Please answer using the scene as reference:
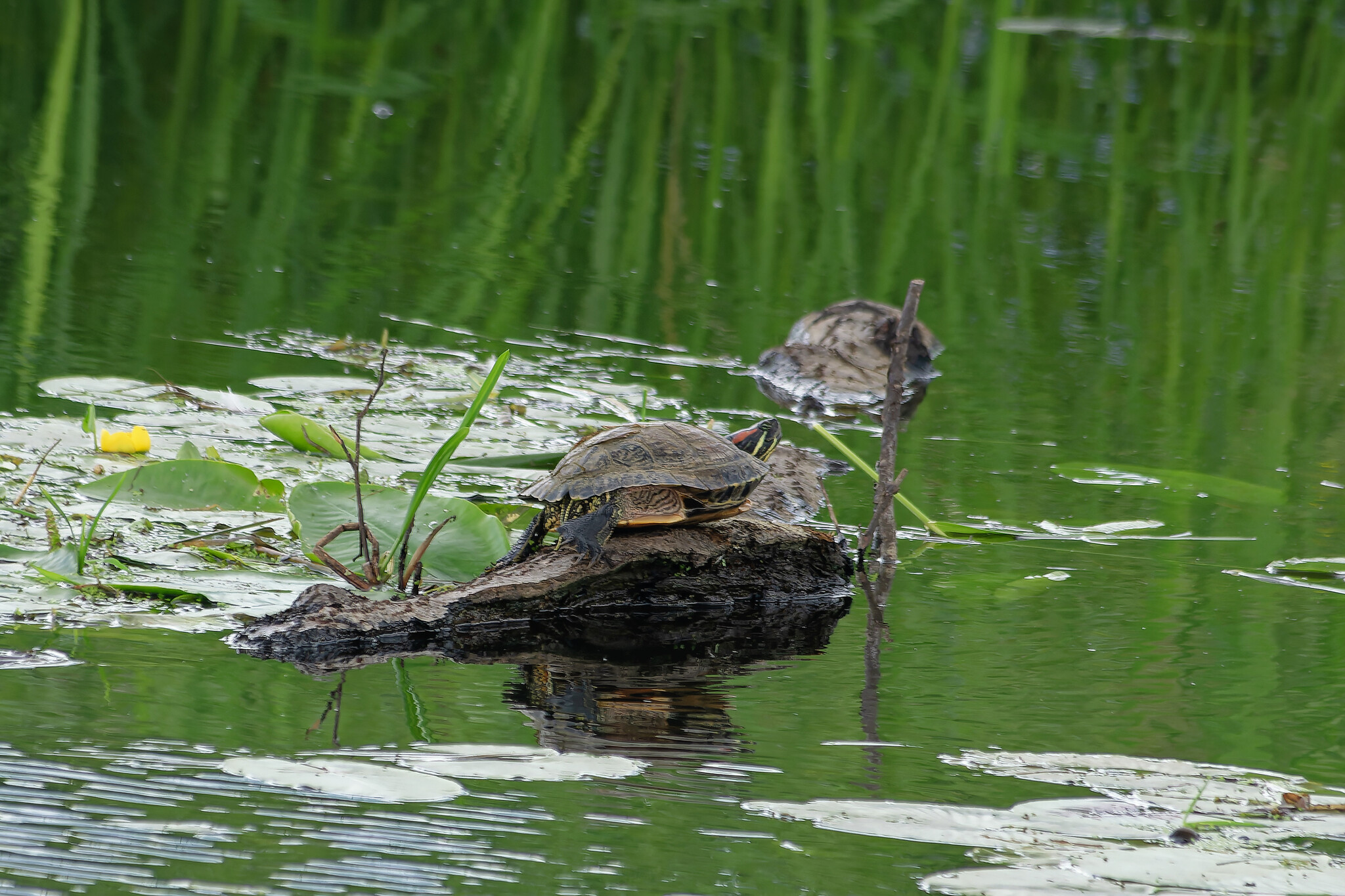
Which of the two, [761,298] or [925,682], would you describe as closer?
[925,682]

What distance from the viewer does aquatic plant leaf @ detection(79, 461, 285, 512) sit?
324cm

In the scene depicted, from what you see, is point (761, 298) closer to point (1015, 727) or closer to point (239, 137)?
point (239, 137)

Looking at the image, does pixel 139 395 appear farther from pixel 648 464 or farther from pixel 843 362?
pixel 843 362

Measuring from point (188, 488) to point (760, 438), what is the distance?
1210 millimetres

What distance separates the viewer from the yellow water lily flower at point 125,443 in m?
3.55

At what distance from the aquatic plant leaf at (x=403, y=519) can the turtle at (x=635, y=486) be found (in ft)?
0.22

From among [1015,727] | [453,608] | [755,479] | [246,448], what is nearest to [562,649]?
[453,608]

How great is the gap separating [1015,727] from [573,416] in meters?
2.18

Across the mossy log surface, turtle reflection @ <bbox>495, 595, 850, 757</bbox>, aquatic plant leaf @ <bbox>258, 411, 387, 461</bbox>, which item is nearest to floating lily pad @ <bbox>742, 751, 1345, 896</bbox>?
turtle reflection @ <bbox>495, 595, 850, 757</bbox>

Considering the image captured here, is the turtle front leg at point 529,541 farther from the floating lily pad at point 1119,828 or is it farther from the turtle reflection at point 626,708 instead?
the floating lily pad at point 1119,828

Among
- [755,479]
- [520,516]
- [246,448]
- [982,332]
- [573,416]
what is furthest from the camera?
[982,332]

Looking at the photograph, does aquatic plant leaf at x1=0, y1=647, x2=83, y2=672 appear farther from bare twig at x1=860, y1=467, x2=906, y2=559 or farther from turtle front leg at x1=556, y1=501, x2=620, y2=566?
bare twig at x1=860, y1=467, x2=906, y2=559

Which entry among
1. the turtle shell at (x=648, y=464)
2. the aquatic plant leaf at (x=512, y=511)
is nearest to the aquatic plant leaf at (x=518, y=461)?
the aquatic plant leaf at (x=512, y=511)

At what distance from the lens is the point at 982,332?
19.0ft
